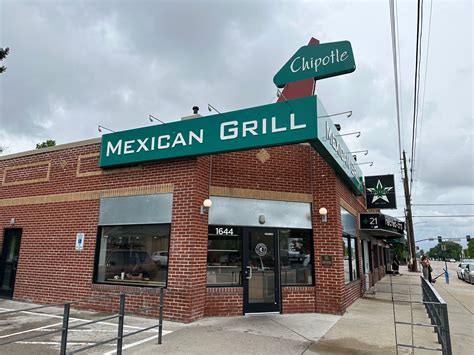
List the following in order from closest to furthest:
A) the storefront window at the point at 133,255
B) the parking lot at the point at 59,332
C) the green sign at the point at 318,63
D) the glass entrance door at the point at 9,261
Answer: the parking lot at the point at 59,332 → the storefront window at the point at 133,255 → the green sign at the point at 318,63 → the glass entrance door at the point at 9,261

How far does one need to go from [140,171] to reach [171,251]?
2.41 m

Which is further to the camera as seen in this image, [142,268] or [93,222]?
[93,222]

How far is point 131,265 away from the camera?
352 inches

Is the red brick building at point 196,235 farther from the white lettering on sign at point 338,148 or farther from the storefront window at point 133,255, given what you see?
the white lettering on sign at point 338,148

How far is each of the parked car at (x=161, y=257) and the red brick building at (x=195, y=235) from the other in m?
0.02

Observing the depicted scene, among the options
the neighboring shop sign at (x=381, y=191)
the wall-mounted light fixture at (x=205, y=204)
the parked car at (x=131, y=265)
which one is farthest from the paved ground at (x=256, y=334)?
the neighboring shop sign at (x=381, y=191)

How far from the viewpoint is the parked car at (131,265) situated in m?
8.66

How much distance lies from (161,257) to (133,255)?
2.99 feet

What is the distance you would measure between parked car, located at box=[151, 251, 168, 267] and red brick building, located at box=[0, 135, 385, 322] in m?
0.02

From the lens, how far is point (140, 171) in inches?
365

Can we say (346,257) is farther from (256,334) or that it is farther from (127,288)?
(127,288)

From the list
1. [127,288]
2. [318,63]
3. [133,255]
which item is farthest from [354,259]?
[127,288]

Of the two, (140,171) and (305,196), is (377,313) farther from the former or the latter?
(140,171)

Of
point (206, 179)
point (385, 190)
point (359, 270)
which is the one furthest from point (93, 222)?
point (385, 190)
